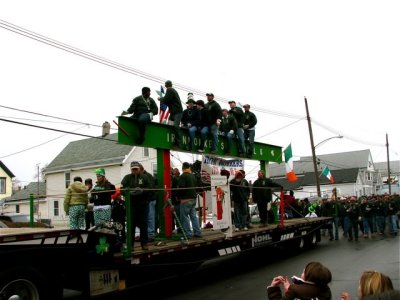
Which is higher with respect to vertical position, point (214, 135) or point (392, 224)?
point (214, 135)

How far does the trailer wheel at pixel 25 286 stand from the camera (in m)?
5.67

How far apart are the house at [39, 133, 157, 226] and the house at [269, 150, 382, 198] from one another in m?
25.7

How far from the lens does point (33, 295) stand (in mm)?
6004

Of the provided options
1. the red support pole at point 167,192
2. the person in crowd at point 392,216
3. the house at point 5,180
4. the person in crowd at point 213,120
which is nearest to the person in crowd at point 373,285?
the red support pole at point 167,192

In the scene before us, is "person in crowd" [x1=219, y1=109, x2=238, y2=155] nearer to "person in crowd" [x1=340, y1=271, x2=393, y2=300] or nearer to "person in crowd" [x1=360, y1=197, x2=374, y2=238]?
"person in crowd" [x1=360, y1=197, x2=374, y2=238]

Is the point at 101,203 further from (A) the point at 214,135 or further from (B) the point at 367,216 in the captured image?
(B) the point at 367,216

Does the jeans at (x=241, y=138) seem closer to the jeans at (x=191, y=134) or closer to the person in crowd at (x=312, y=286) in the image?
the jeans at (x=191, y=134)

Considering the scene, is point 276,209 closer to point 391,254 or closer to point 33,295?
point 391,254

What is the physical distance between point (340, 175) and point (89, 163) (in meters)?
36.3

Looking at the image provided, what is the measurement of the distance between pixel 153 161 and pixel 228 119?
25603 millimetres

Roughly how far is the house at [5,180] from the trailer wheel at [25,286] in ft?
166

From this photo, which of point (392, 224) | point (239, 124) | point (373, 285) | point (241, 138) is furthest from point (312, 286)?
point (392, 224)

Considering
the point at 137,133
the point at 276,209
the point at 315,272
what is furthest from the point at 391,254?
the point at 315,272

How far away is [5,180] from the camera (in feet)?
174
